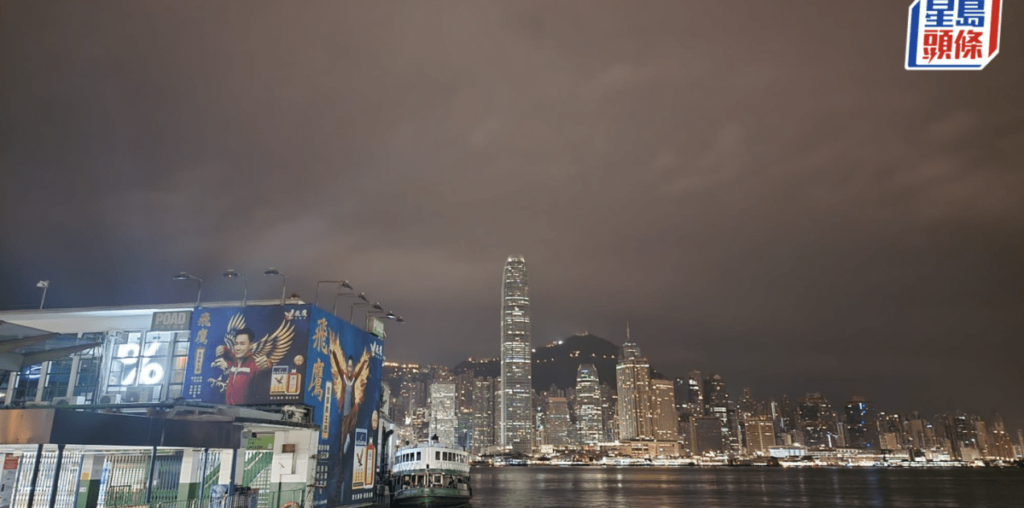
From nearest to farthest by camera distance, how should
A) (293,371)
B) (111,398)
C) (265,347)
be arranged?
(293,371), (265,347), (111,398)

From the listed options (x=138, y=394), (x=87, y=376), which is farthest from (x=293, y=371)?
(x=87, y=376)

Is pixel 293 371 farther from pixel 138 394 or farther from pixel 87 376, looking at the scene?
pixel 87 376

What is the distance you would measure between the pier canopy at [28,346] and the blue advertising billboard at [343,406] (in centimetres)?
1350

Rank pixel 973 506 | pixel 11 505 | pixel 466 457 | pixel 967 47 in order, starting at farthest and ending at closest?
pixel 973 506 → pixel 466 457 → pixel 11 505 → pixel 967 47

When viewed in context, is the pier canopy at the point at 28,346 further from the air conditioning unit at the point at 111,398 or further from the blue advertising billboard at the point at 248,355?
the air conditioning unit at the point at 111,398

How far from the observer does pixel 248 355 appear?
44812 mm

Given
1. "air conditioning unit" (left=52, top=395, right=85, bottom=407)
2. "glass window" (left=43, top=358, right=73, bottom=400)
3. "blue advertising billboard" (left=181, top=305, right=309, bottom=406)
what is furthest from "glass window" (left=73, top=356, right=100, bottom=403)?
"blue advertising billboard" (left=181, top=305, right=309, bottom=406)

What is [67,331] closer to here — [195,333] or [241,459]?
[195,333]

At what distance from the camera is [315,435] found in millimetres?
42219

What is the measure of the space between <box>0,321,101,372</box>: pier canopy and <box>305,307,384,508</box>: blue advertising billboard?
44.3ft

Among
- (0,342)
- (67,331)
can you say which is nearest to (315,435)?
(0,342)

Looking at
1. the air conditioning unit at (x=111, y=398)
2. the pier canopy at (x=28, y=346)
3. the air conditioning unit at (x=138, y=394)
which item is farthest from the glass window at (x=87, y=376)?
the pier canopy at (x=28, y=346)

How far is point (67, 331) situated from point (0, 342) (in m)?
23.0

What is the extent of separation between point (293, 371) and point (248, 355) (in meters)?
3.95
